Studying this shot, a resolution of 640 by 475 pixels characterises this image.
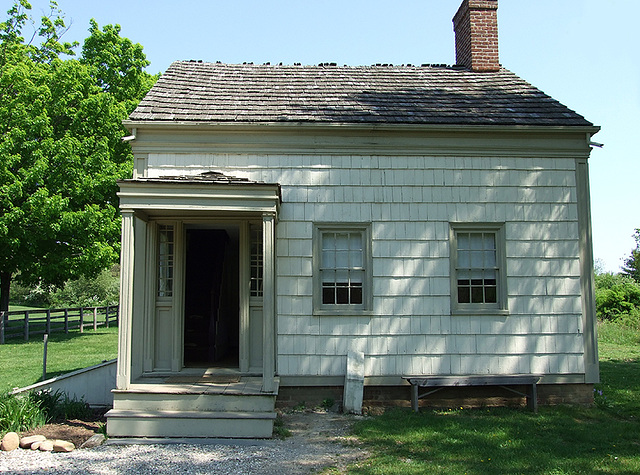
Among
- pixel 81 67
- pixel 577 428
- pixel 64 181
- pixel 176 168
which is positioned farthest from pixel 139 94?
pixel 577 428

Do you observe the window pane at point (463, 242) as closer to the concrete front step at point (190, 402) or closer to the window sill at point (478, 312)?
the window sill at point (478, 312)

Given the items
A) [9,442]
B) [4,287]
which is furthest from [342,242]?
[4,287]

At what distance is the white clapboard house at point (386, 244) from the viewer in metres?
8.38

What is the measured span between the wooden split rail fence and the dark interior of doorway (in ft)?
38.0

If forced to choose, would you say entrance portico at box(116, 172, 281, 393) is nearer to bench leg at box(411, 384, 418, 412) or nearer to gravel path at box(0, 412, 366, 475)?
gravel path at box(0, 412, 366, 475)

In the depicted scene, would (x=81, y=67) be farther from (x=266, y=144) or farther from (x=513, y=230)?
(x=513, y=230)

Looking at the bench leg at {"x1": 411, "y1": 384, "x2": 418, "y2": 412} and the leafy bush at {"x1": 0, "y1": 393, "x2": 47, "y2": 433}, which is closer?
the leafy bush at {"x1": 0, "y1": 393, "x2": 47, "y2": 433}

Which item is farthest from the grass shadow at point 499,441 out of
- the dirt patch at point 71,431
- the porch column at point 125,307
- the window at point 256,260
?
the dirt patch at point 71,431

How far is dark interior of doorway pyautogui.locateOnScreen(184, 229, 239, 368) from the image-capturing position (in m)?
9.36

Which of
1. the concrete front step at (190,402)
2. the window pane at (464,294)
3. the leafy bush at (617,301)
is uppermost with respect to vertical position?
the window pane at (464,294)

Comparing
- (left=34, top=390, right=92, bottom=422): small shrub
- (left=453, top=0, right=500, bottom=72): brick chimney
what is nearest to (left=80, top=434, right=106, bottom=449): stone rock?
(left=34, top=390, right=92, bottom=422): small shrub

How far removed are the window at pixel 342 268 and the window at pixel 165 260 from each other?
2.30m

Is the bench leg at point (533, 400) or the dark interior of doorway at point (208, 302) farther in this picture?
the dark interior of doorway at point (208, 302)

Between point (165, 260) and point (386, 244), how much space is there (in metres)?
3.49
